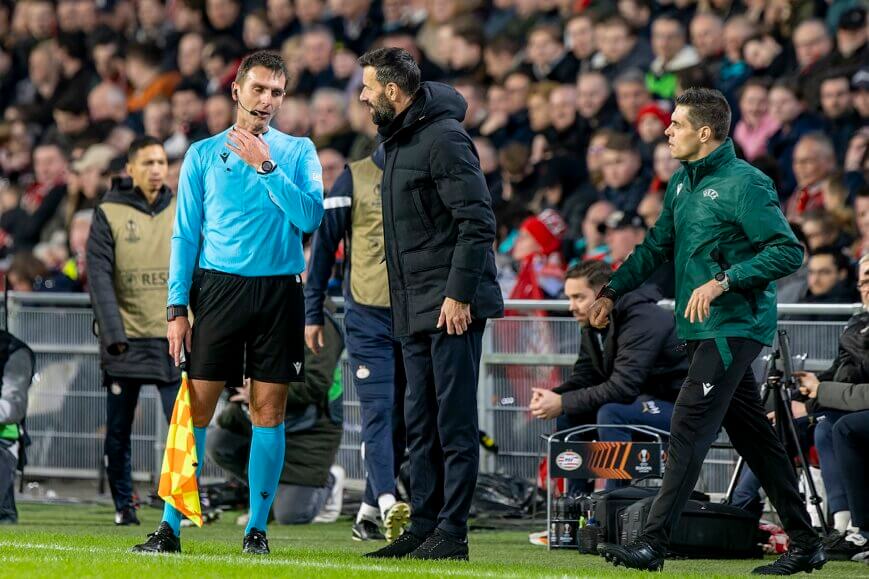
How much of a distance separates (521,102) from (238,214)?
8089mm

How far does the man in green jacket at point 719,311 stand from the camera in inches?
299

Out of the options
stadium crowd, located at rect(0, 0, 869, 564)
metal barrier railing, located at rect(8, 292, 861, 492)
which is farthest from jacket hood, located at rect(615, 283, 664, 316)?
stadium crowd, located at rect(0, 0, 869, 564)

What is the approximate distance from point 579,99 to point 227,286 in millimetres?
7549

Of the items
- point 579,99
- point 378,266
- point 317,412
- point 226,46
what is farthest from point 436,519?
point 226,46

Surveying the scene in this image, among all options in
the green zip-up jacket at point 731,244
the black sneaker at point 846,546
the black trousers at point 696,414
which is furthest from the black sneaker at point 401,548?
the black sneaker at point 846,546

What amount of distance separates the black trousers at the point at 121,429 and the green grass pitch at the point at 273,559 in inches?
9.5

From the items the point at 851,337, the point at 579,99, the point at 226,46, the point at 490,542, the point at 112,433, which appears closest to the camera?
the point at 851,337

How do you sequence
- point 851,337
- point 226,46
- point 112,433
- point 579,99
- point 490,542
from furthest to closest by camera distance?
point 226,46 → point 579,99 → point 112,433 → point 490,542 → point 851,337

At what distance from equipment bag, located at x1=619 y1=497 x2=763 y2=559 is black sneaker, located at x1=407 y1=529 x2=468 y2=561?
120cm

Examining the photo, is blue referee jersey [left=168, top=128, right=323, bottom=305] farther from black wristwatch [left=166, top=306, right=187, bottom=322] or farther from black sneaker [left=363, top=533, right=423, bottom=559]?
black sneaker [left=363, top=533, right=423, bottom=559]

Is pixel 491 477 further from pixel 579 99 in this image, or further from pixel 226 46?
pixel 226 46

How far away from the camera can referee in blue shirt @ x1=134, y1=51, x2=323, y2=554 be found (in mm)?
7957

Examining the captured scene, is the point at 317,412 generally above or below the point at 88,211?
below

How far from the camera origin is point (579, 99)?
49.2 feet
